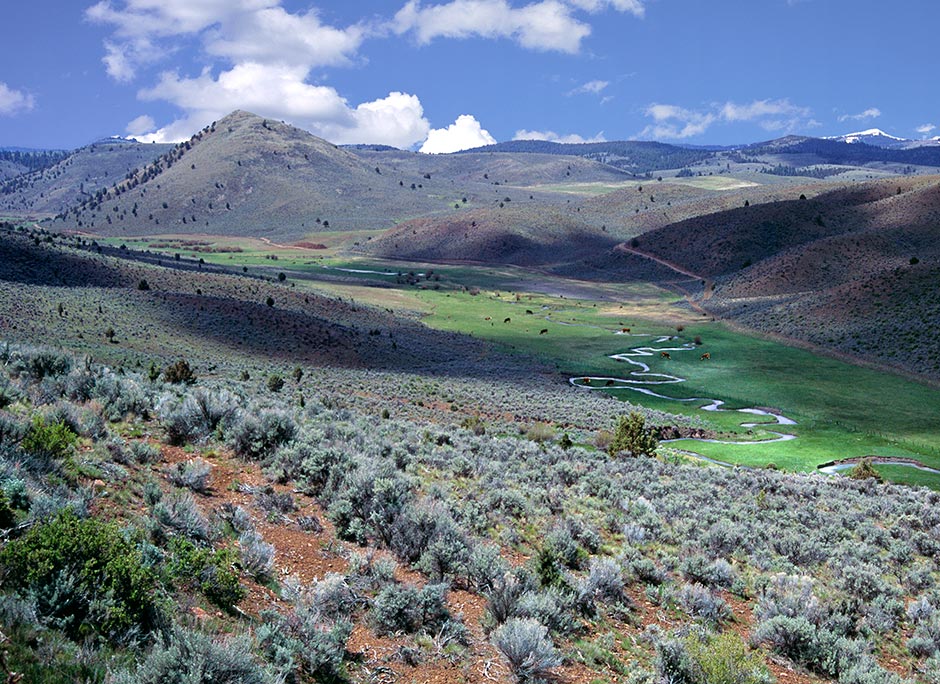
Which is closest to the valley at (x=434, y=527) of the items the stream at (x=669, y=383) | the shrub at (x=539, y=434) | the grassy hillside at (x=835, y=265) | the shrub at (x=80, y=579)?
the shrub at (x=80, y=579)

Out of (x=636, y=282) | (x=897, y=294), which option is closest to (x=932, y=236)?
(x=897, y=294)

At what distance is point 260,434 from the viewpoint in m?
13.6

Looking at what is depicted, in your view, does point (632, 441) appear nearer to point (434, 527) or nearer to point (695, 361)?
point (434, 527)

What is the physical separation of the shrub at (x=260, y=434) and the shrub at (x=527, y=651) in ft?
23.9

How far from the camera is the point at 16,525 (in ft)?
22.0

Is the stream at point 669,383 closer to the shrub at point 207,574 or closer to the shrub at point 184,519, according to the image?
the shrub at point 184,519

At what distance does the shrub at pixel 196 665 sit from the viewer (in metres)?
5.27

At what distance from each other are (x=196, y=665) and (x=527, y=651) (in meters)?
3.97

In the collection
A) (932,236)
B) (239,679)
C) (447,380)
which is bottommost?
(447,380)

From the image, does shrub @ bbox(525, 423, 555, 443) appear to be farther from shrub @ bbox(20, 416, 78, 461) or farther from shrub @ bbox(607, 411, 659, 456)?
shrub @ bbox(20, 416, 78, 461)

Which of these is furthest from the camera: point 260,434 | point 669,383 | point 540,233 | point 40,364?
point 540,233

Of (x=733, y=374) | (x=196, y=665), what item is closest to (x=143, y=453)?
(x=196, y=665)

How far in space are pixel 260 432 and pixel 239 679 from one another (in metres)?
8.59

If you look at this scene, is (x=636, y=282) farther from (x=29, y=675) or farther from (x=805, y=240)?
(x=29, y=675)
